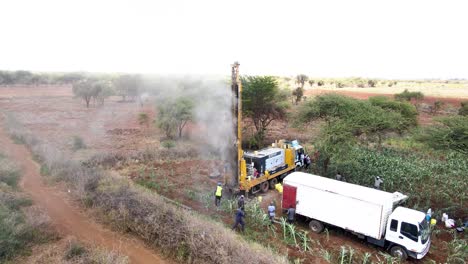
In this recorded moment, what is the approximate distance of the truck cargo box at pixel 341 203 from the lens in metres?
12.3

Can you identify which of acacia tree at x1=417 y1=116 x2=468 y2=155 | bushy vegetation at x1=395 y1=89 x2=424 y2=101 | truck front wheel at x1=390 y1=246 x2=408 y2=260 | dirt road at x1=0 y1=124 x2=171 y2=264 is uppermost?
acacia tree at x1=417 y1=116 x2=468 y2=155

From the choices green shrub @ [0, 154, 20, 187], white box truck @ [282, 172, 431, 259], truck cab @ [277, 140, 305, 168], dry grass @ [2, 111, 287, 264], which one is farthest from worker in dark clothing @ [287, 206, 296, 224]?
green shrub @ [0, 154, 20, 187]

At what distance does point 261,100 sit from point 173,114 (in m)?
8.30

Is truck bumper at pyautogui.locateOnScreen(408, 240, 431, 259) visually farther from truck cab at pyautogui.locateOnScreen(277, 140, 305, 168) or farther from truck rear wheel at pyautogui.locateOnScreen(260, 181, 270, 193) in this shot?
truck cab at pyautogui.locateOnScreen(277, 140, 305, 168)

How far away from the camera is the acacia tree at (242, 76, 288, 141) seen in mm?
29094

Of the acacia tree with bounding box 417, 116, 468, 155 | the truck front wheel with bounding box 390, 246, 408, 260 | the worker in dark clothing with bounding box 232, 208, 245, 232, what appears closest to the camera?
the truck front wheel with bounding box 390, 246, 408, 260

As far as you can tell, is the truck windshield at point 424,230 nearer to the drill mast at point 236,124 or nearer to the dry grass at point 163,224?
the dry grass at point 163,224

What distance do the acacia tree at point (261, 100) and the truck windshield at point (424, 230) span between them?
725 inches

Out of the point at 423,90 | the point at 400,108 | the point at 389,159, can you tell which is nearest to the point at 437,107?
the point at 400,108

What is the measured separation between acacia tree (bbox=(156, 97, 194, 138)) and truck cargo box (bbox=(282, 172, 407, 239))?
16293mm

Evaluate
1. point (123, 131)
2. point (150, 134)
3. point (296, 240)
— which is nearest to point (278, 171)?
point (296, 240)

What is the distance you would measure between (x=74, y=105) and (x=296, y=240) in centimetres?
4781

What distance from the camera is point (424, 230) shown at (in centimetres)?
1177

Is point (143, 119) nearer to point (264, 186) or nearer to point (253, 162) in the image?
point (253, 162)
